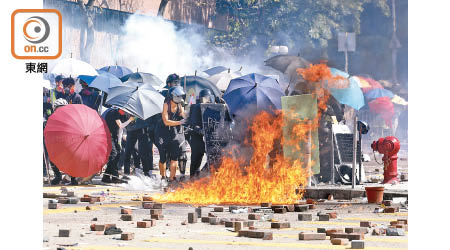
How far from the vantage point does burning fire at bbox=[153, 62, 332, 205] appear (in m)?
18.2

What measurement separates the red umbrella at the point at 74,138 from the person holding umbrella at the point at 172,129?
156cm

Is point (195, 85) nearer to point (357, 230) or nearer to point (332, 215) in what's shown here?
point (332, 215)

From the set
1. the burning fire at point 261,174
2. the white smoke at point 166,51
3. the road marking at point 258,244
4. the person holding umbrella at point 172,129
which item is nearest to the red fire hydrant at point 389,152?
the burning fire at point 261,174

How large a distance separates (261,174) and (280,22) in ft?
115

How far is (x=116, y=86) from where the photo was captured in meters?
22.8

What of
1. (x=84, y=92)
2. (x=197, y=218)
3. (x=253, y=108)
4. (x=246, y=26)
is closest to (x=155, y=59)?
(x=246, y=26)

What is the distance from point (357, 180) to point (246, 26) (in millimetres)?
33751

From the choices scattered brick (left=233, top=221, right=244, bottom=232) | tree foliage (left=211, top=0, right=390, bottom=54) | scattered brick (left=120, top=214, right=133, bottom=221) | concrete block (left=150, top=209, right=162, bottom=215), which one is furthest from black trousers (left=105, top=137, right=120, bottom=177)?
tree foliage (left=211, top=0, right=390, bottom=54)

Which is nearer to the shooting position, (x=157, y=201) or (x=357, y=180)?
(x=157, y=201)

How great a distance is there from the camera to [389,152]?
69.4 ft

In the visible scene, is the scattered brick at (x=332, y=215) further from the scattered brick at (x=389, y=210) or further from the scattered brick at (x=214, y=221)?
the scattered brick at (x=214, y=221)

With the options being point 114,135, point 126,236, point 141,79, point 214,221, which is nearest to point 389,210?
point 214,221

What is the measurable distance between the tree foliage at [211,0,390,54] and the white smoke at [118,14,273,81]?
0.98 meters

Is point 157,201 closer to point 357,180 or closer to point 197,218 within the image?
point 197,218
